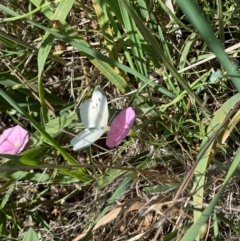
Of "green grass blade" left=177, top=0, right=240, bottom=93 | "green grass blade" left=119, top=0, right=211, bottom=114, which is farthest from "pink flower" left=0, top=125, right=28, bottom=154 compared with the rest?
"green grass blade" left=177, top=0, right=240, bottom=93

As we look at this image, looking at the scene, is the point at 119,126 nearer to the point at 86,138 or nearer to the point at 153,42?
the point at 86,138

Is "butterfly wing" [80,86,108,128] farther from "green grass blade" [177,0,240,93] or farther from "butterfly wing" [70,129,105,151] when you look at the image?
"green grass blade" [177,0,240,93]

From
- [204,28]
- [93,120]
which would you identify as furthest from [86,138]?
[204,28]

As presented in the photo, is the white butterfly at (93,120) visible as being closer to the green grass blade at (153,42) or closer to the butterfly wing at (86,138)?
the butterfly wing at (86,138)

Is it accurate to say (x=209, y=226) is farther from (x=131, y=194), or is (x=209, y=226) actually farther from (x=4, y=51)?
(x=4, y=51)

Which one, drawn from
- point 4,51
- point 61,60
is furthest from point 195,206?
point 4,51
